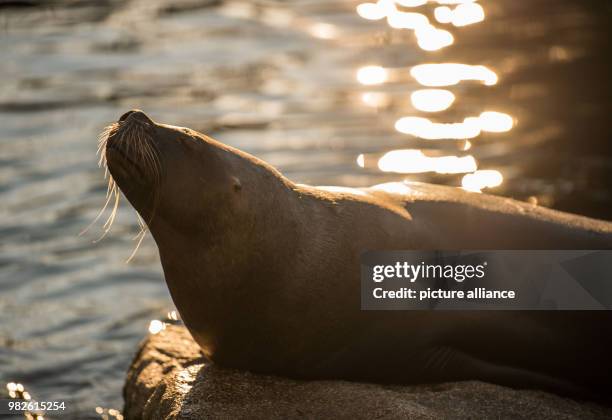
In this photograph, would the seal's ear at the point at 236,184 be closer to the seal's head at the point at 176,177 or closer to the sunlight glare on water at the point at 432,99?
the seal's head at the point at 176,177

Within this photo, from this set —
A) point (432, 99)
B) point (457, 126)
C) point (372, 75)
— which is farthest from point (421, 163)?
point (372, 75)

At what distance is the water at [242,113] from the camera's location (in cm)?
844

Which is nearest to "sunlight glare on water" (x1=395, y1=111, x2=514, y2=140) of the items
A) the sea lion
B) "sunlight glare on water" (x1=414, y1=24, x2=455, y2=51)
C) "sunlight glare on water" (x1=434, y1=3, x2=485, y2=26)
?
"sunlight glare on water" (x1=414, y1=24, x2=455, y2=51)

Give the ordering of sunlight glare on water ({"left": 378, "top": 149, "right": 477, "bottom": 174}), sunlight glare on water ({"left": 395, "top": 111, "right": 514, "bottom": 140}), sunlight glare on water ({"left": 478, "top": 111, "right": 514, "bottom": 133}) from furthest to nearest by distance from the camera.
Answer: sunlight glare on water ({"left": 478, "top": 111, "right": 514, "bottom": 133}) < sunlight glare on water ({"left": 395, "top": 111, "right": 514, "bottom": 140}) < sunlight glare on water ({"left": 378, "top": 149, "right": 477, "bottom": 174})

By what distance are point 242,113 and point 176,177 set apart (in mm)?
7425

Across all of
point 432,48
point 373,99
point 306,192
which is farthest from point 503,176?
point 306,192

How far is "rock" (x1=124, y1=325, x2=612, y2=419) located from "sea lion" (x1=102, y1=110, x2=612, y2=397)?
11 cm

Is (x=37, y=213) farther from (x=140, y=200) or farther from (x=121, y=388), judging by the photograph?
(x=140, y=200)

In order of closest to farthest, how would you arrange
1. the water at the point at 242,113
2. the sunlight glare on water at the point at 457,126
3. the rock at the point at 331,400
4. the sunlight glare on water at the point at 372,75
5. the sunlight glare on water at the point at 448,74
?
the rock at the point at 331,400
the water at the point at 242,113
the sunlight glare on water at the point at 457,126
the sunlight glare on water at the point at 448,74
the sunlight glare on water at the point at 372,75

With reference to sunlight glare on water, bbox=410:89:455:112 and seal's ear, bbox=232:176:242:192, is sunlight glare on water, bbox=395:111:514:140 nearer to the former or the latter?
sunlight glare on water, bbox=410:89:455:112

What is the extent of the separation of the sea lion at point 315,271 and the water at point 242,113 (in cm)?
178

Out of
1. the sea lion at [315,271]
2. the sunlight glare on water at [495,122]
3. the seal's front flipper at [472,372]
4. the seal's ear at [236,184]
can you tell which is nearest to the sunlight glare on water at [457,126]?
the sunlight glare on water at [495,122]

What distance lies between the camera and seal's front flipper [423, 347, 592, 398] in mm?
5664

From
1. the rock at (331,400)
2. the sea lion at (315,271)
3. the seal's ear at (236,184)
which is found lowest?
the rock at (331,400)
